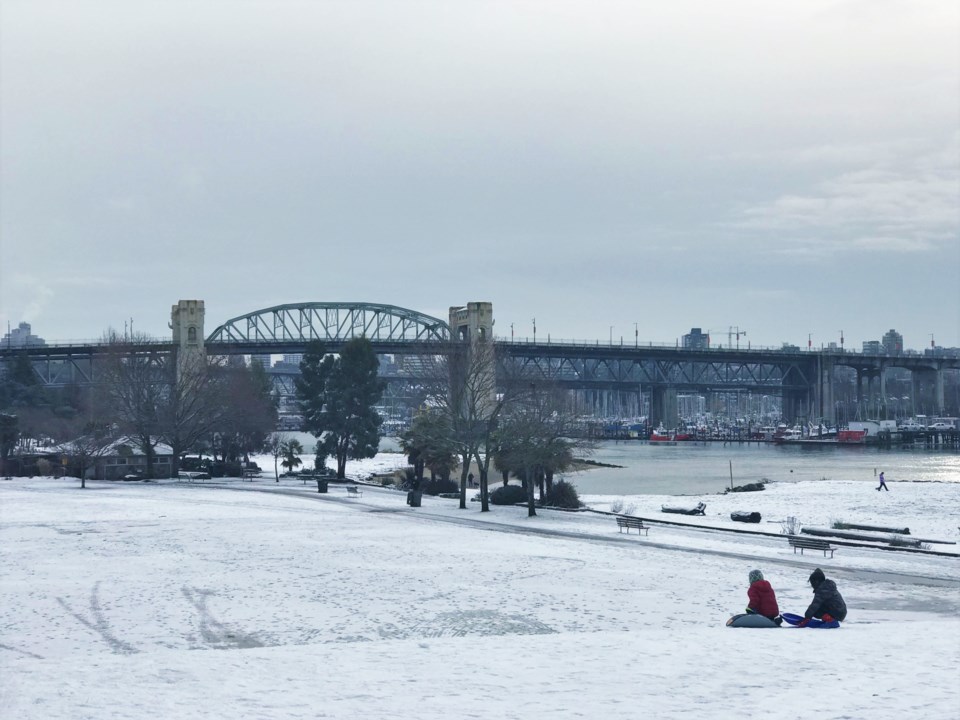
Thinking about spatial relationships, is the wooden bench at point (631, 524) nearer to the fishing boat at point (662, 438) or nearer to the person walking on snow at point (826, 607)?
the person walking on snow at point (826, 607)

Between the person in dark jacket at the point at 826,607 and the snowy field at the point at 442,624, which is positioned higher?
the person in dark jacket at the point at 826,607

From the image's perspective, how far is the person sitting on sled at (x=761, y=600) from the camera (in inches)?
752

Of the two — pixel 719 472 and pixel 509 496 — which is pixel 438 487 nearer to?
pixel 509 496

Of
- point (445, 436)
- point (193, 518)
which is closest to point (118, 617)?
point (193, 518)

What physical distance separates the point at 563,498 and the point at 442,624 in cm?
3210

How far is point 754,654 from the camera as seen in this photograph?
15.9 m

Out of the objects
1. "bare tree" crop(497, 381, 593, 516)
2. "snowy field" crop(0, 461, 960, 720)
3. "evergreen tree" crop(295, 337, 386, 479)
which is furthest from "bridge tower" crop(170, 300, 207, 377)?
"snowy field" crop(0, 461, 960, 720)

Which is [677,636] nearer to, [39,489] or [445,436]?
[445,436]

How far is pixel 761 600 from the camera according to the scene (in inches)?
755

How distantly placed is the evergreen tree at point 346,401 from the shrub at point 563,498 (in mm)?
20228

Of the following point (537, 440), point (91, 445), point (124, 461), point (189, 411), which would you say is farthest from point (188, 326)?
point (537, 440)

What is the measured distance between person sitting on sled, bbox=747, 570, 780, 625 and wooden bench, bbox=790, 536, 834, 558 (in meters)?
12.4

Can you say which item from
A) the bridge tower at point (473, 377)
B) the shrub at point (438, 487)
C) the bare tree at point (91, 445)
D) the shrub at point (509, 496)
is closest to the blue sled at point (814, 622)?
the shrub at point (509, 496)

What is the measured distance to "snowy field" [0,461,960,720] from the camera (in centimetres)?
1338
